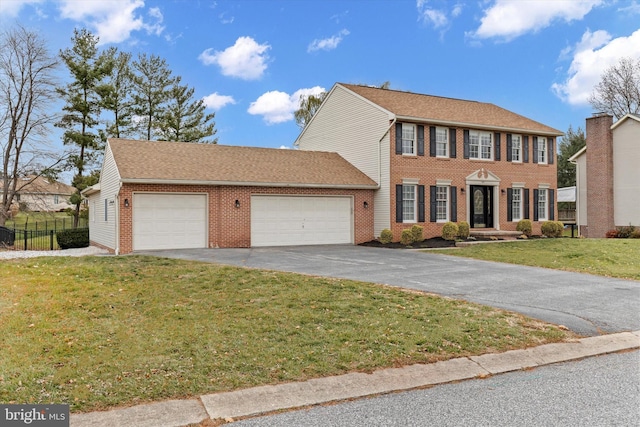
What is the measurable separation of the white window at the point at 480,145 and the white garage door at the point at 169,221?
42.9ft

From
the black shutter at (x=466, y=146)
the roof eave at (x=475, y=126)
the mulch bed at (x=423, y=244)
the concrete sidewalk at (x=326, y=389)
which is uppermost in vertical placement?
the roof eave at (x=475, y=126)

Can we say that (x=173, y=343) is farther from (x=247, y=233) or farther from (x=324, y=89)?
(x=324, y=89)

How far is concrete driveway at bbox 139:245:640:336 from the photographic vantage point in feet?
24.4

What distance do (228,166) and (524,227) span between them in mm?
14761

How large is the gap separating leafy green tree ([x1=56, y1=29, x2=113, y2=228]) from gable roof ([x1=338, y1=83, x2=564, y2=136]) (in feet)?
53.7

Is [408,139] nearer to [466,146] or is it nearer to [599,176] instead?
[466,146]

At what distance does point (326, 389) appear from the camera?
4371 millimetres

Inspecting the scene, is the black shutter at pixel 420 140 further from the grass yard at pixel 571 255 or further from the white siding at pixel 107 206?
the white siding at pixel 107 206

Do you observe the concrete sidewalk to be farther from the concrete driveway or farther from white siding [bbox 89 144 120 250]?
white siding [bbox 89 144 120 250]

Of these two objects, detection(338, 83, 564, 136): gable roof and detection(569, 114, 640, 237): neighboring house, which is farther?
detection(569, 114, 640, 237): neighboring house

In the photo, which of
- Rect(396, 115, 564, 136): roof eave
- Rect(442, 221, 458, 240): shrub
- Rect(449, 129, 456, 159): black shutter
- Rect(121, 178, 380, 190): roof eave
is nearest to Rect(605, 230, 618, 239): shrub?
Rect(396, 115, 564, 136): roof eave

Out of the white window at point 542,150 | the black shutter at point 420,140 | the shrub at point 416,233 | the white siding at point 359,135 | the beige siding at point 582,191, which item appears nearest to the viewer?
the shrub at point 416,233

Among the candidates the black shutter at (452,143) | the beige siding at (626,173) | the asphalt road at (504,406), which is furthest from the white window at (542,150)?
the asphalt road at (504,406)

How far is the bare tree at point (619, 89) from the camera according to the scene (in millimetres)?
40438
